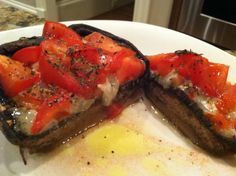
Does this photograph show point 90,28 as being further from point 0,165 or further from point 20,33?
point 0,165

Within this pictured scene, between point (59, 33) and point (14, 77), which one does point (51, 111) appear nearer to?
point (14, 77)

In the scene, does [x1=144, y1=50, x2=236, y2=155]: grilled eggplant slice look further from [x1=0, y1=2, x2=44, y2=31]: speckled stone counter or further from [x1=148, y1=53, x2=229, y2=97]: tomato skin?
[x1=0, y1=2, x2=44, y2=31]: speckled stone counter

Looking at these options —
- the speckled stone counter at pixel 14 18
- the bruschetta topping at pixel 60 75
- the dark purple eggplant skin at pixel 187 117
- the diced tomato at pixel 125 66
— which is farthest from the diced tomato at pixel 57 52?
the speckled stone counter at pixel 14 18

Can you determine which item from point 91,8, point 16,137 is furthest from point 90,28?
point 91,8

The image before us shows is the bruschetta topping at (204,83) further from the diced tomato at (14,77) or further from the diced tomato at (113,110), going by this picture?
the diced tomato at (14,77)

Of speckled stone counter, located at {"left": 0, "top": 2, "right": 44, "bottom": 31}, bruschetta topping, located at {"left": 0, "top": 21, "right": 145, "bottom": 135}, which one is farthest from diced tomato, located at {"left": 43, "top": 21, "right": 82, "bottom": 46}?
speckled stone counter, located at {"left": 0, "top": 2, "right": 44, "bottom": 31}

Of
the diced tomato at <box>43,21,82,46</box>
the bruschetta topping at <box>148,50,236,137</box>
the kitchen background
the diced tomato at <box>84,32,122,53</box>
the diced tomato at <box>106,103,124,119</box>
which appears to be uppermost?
the diced tomato at <box>43,21,82,46</box>
